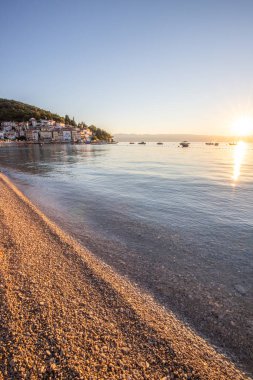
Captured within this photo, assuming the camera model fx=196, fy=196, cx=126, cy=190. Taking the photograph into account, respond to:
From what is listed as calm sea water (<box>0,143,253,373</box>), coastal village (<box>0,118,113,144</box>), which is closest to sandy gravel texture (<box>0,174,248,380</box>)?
calm sea water (<box>0,143,253,373</box>)

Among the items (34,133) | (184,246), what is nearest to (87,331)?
(184,246)

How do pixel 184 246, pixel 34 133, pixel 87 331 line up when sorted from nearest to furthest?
pixel 87 331, pixel 184 246, pixel 34 133

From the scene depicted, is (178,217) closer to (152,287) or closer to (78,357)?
(152,287)

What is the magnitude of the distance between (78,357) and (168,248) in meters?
5.24

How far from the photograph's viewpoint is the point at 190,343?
3787 millimetres

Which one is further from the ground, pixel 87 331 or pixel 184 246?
pixel 87 331

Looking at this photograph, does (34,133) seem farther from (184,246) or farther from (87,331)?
(87,331)

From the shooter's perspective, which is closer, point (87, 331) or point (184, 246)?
point (87, 331)

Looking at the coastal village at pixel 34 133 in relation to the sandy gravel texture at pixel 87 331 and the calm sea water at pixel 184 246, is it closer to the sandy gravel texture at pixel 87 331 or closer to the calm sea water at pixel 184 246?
the calm sea water at pixel 184 246

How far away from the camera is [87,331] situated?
3697 mm

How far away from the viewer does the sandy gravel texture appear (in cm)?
307

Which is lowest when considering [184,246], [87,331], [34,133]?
[184,246]

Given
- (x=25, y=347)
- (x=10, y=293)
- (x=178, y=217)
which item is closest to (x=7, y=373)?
(x=25, y=347)

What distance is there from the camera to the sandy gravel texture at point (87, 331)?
10.1ft
